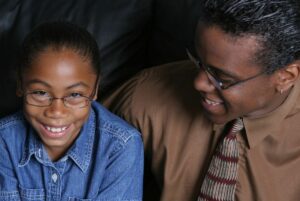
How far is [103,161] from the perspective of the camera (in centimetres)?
127

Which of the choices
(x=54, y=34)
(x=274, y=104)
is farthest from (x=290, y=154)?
(x=54, y=34)

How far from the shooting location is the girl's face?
114 cm

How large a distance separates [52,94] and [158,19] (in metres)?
0.50

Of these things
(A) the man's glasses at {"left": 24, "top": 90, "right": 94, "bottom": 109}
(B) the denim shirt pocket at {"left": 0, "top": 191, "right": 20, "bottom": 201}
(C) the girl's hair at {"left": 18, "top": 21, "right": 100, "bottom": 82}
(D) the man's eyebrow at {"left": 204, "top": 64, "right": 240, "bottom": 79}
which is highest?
(C) the girl's hair at {"left": 18, "top": 21, "right": 100, "bottom": 82}

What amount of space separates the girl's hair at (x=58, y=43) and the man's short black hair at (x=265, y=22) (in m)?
0.27

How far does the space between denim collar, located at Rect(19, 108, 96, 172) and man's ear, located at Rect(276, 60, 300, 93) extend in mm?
463

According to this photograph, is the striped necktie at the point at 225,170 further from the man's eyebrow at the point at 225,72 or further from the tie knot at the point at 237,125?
the man's eyebrow at the point at 225,72

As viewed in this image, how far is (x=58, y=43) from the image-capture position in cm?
116

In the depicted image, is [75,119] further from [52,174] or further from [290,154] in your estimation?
[290,154]

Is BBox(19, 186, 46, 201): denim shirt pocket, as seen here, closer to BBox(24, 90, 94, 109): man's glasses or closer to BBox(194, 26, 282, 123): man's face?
BBox(24, 90, 94, 109): man's glasses

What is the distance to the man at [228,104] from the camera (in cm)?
108

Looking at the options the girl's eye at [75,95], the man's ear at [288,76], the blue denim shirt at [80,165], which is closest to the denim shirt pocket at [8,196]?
the blue denim shirt at [80,165]

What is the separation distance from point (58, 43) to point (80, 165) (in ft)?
1.01

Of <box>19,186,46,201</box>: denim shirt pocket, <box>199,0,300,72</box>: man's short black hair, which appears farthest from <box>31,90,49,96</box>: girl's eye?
<box>199,0,300,72</box>: man's short black hair
